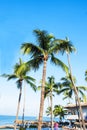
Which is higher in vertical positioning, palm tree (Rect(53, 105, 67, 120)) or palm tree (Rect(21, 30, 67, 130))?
palm tree (Rect(53, 105, 67, 120))

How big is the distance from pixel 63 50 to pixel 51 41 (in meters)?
1.79

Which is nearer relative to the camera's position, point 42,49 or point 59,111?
point 42,49

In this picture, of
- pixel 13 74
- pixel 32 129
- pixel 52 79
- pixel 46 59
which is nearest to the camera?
pixel 46 59

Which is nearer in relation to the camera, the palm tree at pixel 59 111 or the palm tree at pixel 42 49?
the palm tree at pixel 42 49

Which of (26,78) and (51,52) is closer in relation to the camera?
(51,52)

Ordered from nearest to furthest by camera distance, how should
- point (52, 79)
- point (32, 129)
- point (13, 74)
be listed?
point (13, 74)
point (52, 79)
point (32, 129)

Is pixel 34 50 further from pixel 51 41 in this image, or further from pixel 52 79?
Result: pixel 52 79

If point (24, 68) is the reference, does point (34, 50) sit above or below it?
above

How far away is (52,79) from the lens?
63.8 m

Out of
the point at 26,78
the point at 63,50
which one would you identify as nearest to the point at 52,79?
the point at 26,78

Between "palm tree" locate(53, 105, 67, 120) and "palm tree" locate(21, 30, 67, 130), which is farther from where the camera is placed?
"palm tree" locate(53, 105, 67, 120)

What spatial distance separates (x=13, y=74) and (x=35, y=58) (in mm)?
17732

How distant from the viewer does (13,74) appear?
1905 inches

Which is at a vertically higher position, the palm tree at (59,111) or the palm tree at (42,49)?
the palm tree at (59,111)
